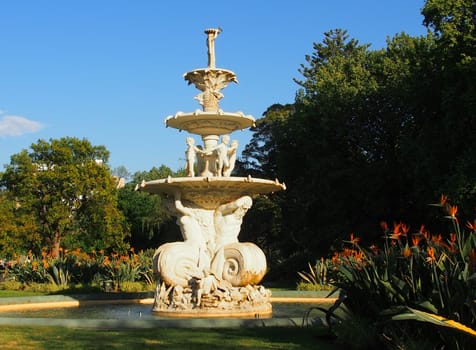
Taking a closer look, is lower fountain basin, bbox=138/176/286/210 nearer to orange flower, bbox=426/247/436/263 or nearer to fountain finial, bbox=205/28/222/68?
fountain finial, bbox=205/28/222/68

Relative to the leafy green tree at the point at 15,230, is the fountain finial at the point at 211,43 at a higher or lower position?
higher

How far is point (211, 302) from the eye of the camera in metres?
13.3

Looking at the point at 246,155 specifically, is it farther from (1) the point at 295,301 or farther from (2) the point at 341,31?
(1) the point at 295,301

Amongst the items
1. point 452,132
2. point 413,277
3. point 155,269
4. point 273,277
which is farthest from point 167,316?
point 273,277

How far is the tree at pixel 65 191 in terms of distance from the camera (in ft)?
134

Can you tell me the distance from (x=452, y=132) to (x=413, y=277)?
16.4 meters

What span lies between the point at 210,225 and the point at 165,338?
5642mm

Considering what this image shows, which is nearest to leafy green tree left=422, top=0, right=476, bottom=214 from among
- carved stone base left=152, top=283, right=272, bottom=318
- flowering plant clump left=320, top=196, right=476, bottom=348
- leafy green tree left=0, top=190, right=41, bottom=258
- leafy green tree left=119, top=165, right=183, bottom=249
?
carved stone base left=152, top=283, right=272, bottom=318

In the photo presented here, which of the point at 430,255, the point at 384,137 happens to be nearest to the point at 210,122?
the point at 430,255

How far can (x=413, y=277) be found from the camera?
8.08 meters

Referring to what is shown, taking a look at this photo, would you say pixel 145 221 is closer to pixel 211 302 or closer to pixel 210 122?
pixel 210 122

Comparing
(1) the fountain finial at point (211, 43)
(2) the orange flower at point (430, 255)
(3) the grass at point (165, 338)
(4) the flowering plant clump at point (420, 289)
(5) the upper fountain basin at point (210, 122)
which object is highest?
(1) the fountain finial at point (211, 43)

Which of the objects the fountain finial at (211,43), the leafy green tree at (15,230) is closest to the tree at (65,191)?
the leafy green tree at (15,230)

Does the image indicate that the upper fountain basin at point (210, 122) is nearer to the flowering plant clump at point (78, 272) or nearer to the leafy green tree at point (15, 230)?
the flowering plant clump at point (78, 272)
